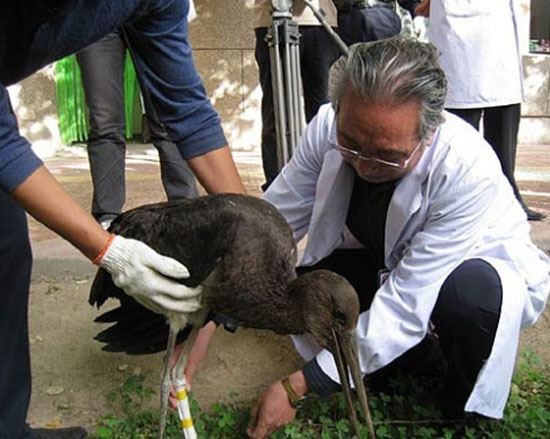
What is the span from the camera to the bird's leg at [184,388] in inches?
101

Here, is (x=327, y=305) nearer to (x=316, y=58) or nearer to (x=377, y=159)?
(x=377, y=159)

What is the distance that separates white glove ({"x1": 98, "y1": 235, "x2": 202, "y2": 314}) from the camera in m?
2.21

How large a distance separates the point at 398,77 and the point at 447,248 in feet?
2.07

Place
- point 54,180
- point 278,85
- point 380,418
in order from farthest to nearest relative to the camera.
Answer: point 278,85 → point 380,418 → point 54,180

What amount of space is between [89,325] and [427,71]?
2220 millimetres

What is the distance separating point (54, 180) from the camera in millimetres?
2059

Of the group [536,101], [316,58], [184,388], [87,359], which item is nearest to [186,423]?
[184,388]

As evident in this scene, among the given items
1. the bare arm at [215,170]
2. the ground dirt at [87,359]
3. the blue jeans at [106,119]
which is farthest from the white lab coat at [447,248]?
the blue jeans at [106,119]

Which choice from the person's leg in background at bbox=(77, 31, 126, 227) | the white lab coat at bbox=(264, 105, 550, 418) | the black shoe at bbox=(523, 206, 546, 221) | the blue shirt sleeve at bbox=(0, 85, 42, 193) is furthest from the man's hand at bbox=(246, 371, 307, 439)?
the black shoe at bbox=(523, 206, 546, 221)

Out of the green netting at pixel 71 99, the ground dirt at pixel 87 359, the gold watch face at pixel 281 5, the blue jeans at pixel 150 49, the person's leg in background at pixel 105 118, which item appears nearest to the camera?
the blue jeans at pixel 150 49

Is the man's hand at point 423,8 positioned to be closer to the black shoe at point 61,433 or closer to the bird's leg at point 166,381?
the bird's leg at point 166,381

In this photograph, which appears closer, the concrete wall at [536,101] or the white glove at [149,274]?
the white glove at [149,274]

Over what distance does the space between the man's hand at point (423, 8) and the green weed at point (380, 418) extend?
274 cm

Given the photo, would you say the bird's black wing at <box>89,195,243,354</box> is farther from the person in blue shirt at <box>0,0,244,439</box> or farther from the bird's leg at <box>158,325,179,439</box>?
the bird's leg at <box>158,325,179,439</box>
